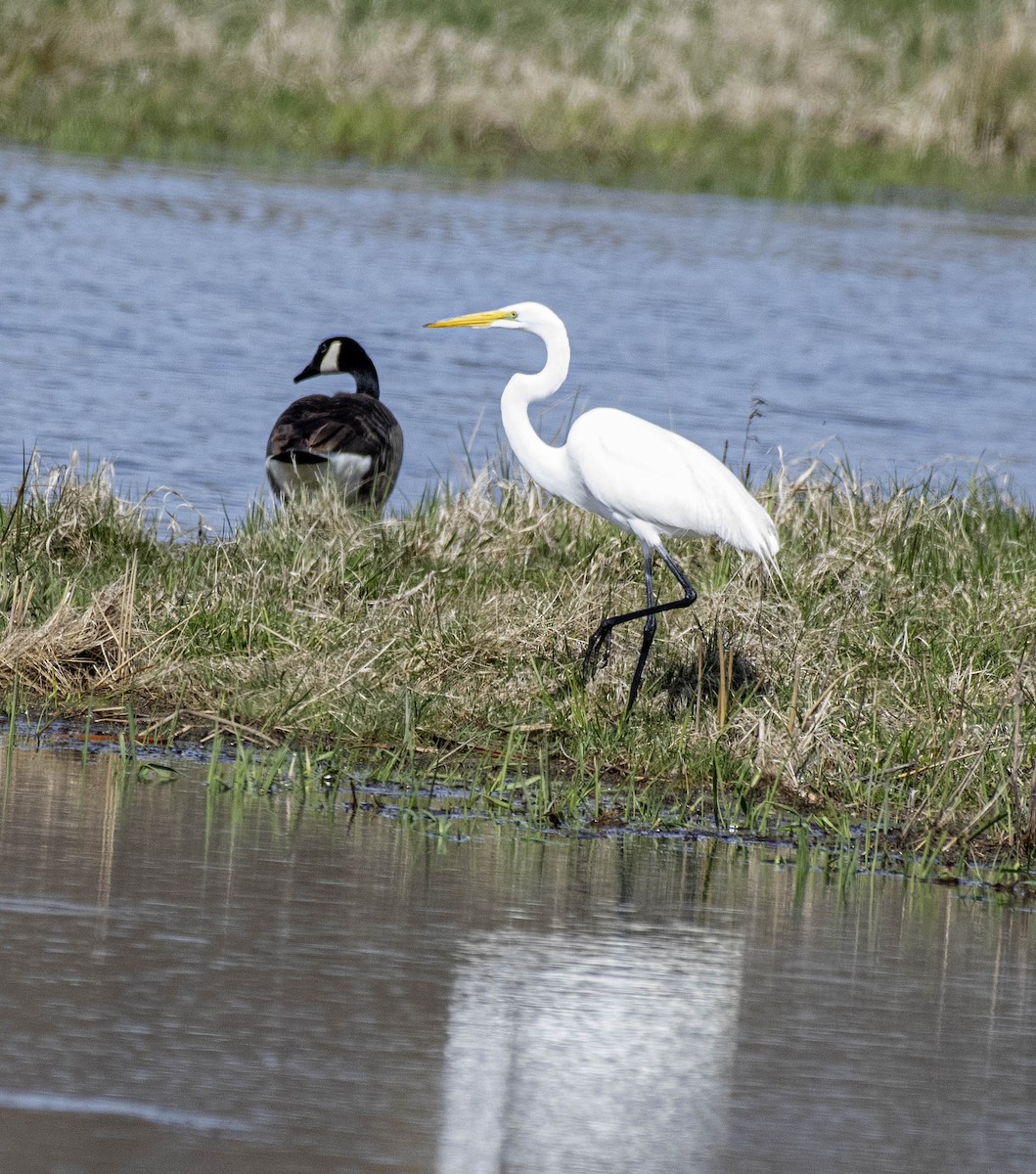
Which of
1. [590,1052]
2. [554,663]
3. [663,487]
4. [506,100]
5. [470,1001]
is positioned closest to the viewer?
[590,1052]

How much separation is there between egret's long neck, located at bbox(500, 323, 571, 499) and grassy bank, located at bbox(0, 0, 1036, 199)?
57.6ft

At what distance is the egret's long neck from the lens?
730 centimetres

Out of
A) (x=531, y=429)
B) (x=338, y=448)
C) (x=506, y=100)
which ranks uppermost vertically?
(x=506, y=100)

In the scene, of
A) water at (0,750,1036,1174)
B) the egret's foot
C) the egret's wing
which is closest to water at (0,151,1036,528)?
the egret's wing

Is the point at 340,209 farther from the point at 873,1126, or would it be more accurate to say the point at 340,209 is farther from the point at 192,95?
the point at 873,1126

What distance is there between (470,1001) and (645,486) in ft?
10.1

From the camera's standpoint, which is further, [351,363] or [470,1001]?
[351,363]

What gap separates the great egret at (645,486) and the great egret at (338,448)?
2.15m

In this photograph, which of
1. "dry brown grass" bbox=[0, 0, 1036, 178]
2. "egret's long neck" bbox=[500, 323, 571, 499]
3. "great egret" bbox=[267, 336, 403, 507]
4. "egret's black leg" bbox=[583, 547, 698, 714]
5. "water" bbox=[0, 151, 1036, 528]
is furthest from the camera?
"dry brown grass" bbox=[0, 0, 1036, 178]

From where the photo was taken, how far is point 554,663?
23.3ft

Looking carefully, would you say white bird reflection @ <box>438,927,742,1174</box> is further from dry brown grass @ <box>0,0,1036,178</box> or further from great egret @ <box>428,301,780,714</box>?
dry brown grass @ <box>0,0,1036,178</box>

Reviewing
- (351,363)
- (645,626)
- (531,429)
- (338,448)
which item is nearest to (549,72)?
(351,363)

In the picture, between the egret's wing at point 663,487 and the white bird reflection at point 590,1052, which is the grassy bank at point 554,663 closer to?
the egret's wing at point 663,487

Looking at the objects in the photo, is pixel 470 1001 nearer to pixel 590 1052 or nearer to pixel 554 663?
pixel 590 1052
